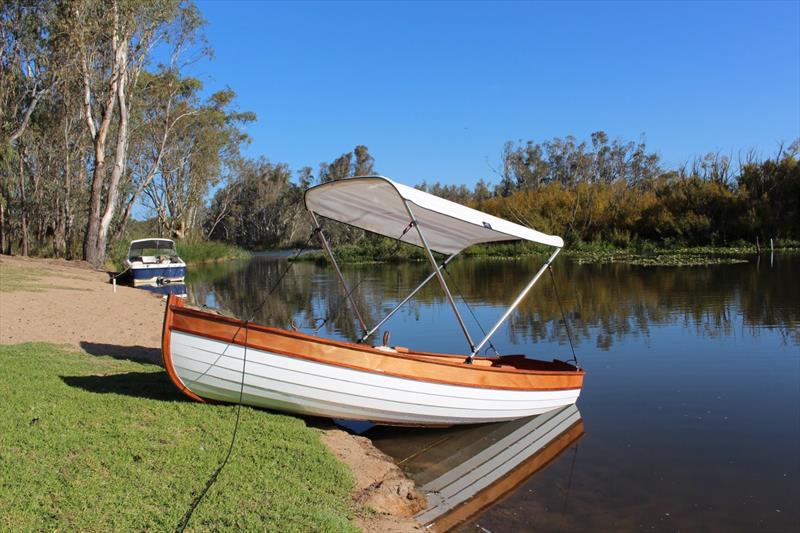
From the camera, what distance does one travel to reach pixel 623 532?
5.62 meters

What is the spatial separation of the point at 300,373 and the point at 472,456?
91.8 inches

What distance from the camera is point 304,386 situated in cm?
699

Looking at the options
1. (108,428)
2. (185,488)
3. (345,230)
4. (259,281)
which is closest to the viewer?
(185,488)

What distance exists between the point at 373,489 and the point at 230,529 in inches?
67.4

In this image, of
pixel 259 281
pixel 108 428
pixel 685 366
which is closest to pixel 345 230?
pixel 259 281

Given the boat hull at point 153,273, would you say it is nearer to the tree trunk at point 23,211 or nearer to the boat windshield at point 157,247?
the boat windshield at point 157,247

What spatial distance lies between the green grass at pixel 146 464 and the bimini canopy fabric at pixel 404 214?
2839 mm

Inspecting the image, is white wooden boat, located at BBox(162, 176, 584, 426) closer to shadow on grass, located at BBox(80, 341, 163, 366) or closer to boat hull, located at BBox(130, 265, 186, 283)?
shadow on grass, located at BBox(80, 341, 163, 366)

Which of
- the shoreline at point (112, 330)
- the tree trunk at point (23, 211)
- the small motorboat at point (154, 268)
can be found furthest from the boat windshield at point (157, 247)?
the tree trunk at point (23, 211)

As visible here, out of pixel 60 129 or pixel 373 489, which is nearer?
pixel 373 489

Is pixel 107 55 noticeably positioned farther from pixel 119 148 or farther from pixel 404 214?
pixel 404 214

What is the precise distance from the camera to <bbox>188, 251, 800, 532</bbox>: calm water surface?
20.1ft

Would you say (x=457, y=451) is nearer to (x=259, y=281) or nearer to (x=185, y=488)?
(x=185, y=488)

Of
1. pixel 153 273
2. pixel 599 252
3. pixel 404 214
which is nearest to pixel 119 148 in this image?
pixel 153 273
